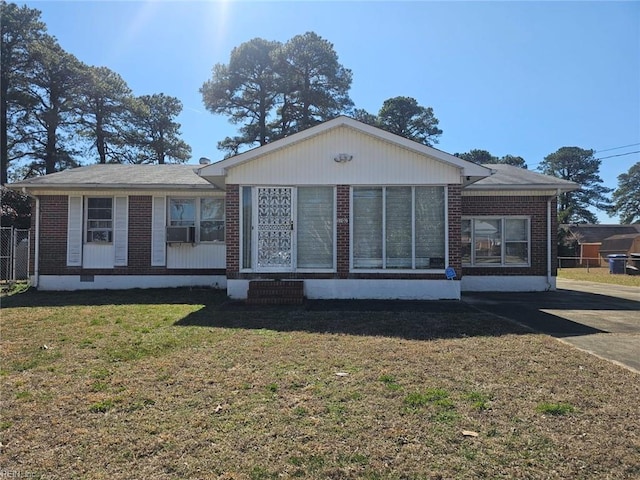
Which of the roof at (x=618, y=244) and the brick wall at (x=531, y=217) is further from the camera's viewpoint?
the roof at (x=618, y=244)

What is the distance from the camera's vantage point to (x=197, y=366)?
479cm

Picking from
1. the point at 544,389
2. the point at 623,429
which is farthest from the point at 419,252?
the point at 623,429

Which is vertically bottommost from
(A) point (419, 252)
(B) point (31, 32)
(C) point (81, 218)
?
(A) point (419, 252)

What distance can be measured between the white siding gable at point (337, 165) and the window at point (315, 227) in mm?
315

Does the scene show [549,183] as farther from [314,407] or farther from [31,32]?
[31,32]

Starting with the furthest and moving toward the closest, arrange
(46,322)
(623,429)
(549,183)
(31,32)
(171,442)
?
(31,32)
(549,183)
(46,322)
(623,429)
(171,442)

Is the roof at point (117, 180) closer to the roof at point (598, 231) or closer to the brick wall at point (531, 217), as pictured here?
the brick wall at point (531, 217)

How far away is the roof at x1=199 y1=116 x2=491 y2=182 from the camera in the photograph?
31.2 feet

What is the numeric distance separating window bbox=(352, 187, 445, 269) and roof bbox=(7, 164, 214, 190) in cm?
482

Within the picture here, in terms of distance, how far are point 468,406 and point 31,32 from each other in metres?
35.5

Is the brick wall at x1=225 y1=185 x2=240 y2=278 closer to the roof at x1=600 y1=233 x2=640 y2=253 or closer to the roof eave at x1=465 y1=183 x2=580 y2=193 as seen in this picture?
the roof eave at x1=465 y1=183 x2=580 y2=193

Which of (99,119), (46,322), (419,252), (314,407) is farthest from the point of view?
(99,119)

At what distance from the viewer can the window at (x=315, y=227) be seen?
984cm

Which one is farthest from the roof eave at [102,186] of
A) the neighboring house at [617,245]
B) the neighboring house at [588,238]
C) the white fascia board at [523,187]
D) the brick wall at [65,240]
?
the neighboring house at [617,245]
